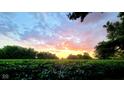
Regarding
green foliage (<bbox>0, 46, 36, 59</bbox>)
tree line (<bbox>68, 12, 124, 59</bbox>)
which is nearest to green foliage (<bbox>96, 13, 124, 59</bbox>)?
tree line (<bbox>68, 12, 124, 59</bbox>)

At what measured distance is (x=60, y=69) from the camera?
16.3ft

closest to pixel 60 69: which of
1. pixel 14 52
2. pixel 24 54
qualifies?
pixel 24 54

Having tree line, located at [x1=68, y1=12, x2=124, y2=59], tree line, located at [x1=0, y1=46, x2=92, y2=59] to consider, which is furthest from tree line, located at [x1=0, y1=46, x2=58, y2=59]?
tree line, located at [x1=68, y1=12, x2=124, y2=59]

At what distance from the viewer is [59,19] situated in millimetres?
5016

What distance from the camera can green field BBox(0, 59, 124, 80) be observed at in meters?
4.93

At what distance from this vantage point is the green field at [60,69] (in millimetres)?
4934

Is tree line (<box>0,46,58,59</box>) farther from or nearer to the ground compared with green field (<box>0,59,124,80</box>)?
farther from the ground

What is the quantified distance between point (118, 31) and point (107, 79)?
66 cm

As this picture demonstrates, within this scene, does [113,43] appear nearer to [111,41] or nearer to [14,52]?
[111,41]

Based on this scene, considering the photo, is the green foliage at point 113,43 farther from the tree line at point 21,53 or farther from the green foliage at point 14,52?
the green foliage at point 14,52

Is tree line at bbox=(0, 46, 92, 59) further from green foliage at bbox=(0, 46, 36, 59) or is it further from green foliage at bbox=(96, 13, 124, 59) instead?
green foliage at bbox=(96, 13, 124, 59)
